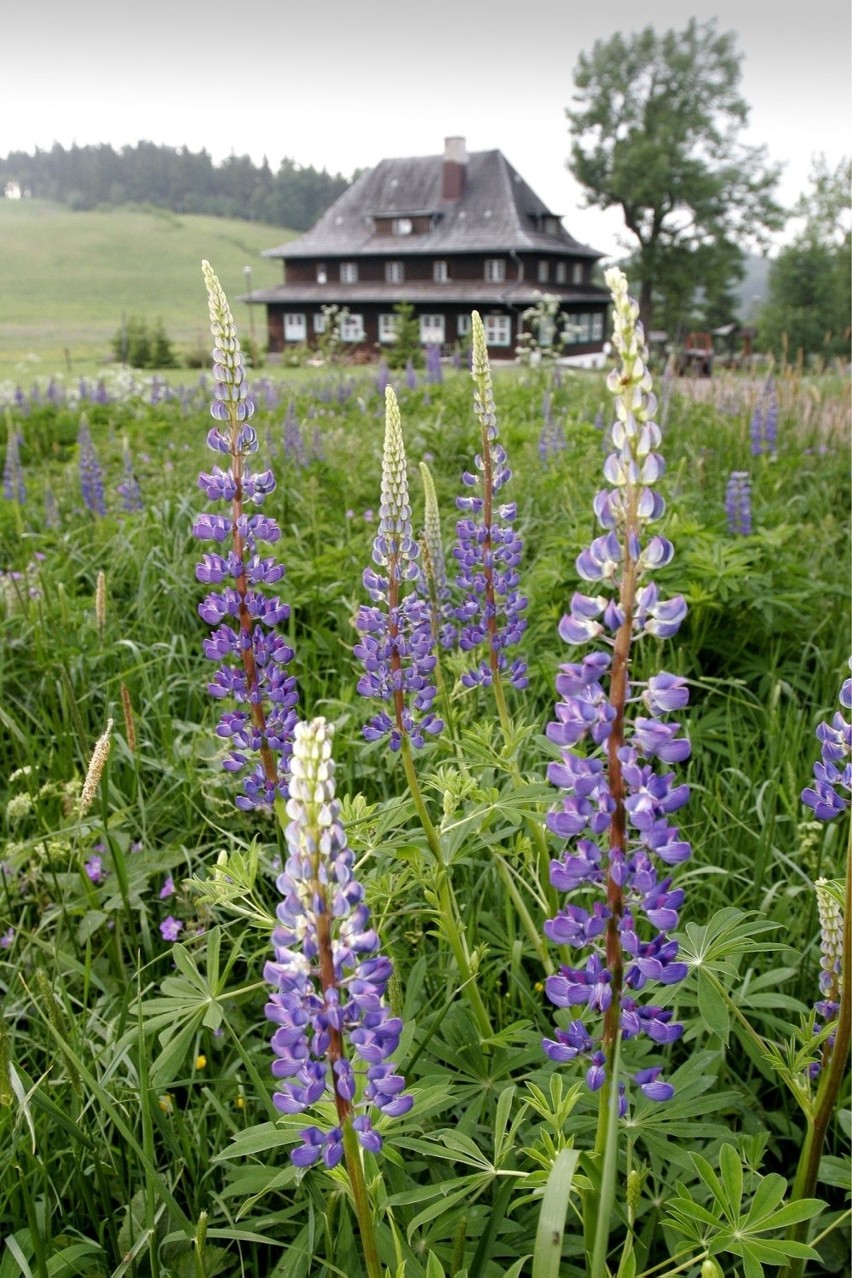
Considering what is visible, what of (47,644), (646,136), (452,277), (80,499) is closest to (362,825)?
(47,644)

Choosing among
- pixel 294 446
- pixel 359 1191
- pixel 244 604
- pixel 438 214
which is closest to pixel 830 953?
pixel 359 1191

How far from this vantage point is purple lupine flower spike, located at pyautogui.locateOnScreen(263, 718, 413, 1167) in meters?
1.12

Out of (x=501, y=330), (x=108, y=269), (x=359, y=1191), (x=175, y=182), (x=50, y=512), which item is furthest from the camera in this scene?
(x=175, y=182)

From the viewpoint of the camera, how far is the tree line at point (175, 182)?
306 ft

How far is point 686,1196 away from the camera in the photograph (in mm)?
1571

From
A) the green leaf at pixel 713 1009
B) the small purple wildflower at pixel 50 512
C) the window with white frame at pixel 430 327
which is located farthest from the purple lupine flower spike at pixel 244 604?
the window with white frame at pixel 430 327

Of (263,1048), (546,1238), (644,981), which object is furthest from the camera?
(263,1048)

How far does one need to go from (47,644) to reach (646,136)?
51.9m

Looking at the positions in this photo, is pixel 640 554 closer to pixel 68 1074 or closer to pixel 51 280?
pixel 68 1074

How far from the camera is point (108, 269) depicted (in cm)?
6675

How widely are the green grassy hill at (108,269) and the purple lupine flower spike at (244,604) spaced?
39.2 meters

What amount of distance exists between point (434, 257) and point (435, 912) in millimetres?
45168

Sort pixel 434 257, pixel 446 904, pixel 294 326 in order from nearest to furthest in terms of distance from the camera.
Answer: pixel 446 904
pixel 434 257
pixel 294 326

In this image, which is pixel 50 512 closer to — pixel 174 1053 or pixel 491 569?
pixel 491 569
